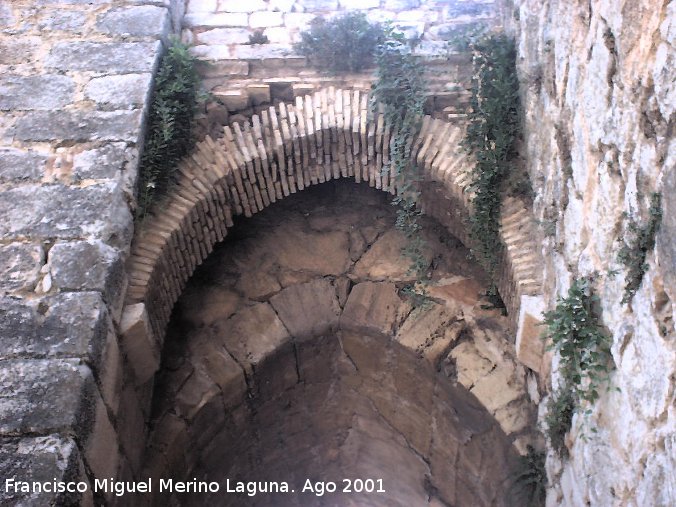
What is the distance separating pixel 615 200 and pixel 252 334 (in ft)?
7.87

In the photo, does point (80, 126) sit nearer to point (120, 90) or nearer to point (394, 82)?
point (120, 90)

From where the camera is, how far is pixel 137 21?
4.05 m

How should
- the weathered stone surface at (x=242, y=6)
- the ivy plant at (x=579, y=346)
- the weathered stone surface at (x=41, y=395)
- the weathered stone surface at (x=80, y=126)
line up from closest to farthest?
the ivy plant at (x=579, y=346)
the weathered stone surface at (x=41, y=395)
the weathered stone surface at (x=80, y=126)
the weathered stone surface at (x=242, y=6)

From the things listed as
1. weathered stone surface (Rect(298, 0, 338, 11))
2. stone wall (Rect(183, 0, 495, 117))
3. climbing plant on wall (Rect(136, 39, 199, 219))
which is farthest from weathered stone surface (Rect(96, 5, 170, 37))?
weathered stone surface (Rect(298, 0, 338, 11))

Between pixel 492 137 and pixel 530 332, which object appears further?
pixel 492 137

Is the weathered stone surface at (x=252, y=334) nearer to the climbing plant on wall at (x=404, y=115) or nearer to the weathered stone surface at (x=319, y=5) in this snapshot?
the climbing plant on wall at (x=404, y=115)

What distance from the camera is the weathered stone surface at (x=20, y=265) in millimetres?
2922

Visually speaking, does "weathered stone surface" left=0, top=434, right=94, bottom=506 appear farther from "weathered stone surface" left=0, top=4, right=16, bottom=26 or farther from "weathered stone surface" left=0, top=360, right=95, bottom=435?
"weathered stone surface" left=0, top=4, right=16, bottom=26

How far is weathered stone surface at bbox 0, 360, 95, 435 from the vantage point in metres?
2.56

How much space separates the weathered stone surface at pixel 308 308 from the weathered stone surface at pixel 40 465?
71.8 inches

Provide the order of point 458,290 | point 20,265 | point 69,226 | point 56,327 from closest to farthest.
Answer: point 56,327 → point 20,265 → point 69,226 → point 458,290

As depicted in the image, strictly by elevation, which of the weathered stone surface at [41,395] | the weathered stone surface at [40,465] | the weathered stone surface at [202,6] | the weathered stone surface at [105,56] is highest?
the weathered stone surface at [202,6]

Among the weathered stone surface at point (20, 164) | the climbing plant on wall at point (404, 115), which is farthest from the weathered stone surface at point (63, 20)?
the climbing plant on wall at point (404, 115)

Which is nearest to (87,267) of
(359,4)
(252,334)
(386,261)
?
(252,334)
